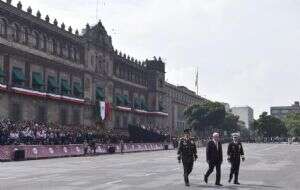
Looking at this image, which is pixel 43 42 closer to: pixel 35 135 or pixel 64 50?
pixel 64 50

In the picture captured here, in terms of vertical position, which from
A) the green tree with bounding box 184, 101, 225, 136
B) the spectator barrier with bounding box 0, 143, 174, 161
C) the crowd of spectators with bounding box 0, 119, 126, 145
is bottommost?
the spectator barrier with bounding box 0, 143, 174, 161

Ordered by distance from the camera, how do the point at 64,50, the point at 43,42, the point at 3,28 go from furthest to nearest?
1. the point at 64,50
2. the point at 43,42
3. the point at 3,28

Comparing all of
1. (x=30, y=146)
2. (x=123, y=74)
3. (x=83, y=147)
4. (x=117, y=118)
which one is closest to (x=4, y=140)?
(x=30, y=146)

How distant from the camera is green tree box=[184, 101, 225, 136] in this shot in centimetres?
13625

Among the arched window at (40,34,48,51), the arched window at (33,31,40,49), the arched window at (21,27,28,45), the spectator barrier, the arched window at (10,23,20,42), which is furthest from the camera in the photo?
the arched window at (40,34,48,51)

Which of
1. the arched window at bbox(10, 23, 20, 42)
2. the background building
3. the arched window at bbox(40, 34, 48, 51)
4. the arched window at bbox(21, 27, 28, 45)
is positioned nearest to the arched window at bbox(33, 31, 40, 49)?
the background building

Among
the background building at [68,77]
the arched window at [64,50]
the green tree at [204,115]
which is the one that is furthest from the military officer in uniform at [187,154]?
the green tree at [204,115]

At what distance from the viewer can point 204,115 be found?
136 metres

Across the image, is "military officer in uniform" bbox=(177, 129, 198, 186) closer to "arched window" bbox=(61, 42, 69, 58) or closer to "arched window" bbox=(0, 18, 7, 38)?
"arched window" bbox=(0, 18, 7, 38)

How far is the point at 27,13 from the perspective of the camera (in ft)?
195

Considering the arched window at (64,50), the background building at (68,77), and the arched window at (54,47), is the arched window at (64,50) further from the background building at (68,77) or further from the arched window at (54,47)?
the arched window at (54,47)

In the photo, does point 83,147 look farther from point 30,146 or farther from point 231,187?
point 231,187

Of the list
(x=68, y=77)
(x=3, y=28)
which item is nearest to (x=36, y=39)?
(x=3, y=28)

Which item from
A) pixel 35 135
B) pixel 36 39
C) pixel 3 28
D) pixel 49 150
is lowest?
pixel 49 150
